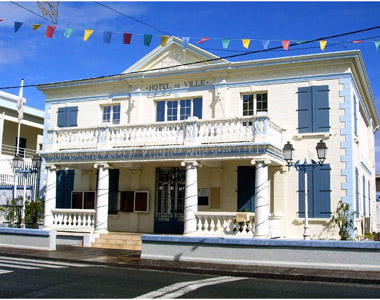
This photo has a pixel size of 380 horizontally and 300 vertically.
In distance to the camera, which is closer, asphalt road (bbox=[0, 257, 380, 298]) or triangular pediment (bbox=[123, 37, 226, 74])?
asphalt road (bbox=[0, 257, 380, 298])

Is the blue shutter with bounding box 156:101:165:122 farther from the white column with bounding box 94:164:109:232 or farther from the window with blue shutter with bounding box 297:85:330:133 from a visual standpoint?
the window with blue shutter with bounding box 297:85:330:133

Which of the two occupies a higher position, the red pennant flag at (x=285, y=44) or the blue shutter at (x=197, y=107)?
the red pennant flag at (x=285, y=44)

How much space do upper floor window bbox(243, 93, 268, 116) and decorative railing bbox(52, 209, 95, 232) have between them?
7404mm

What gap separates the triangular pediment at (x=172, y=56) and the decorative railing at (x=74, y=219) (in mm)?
6511

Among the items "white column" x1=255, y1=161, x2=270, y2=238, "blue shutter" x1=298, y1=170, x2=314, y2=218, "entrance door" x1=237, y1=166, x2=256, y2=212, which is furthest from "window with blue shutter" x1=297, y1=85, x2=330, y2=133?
"white column" x1=255, y1=161, x2=270, y2=238

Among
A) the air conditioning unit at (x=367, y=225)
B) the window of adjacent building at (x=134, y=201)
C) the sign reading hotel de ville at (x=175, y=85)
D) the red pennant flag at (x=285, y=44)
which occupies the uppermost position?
the sign reading hotel de ville at (x=175, y=85)

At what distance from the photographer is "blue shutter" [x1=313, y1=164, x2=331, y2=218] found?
56.1 feet

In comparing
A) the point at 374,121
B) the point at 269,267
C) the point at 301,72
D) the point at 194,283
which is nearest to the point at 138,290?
the point at 194,283

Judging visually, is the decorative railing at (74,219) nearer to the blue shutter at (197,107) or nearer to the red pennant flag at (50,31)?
the blue shutter at (197,107)

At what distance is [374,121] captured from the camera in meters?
26.6

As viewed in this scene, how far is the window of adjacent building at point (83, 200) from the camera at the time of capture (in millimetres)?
21062

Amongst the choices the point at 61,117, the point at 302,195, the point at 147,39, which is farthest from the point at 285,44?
the point at 61,117

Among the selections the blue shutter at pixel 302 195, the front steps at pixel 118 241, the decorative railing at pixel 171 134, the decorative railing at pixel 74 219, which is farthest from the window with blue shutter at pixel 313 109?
the decorative railing at pixel 74 219

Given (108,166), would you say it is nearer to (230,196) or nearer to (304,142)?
(230,196)
